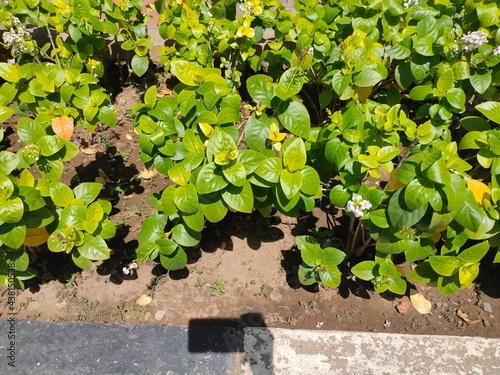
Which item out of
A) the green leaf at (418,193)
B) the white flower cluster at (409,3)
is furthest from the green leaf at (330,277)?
the white flower cluster at (409,3)

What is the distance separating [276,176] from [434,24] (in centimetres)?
149

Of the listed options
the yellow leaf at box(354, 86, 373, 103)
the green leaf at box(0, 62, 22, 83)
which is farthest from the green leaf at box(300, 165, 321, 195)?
the green leaf at box(0, 62, 22, 83)

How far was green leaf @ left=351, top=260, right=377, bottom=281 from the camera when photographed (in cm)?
225

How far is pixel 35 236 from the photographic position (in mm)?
2260

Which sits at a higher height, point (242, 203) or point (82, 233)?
point (242, 203)

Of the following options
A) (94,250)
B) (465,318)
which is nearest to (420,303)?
(465,318)

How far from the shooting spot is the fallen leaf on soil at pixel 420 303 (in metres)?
2.53

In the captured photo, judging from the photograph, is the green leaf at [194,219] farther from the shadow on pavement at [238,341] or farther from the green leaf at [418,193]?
the green leaf at [418,193]

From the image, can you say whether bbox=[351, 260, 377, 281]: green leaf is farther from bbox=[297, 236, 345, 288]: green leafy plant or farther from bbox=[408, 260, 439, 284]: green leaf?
bbox=[408, 260, 439, 284]: green leaf

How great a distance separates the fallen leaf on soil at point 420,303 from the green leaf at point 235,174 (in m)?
1.36

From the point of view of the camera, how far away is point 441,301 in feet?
8.48

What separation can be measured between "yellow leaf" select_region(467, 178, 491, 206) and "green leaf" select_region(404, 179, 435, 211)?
0.40 metres

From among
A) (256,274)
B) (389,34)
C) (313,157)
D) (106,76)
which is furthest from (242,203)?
(106,76)

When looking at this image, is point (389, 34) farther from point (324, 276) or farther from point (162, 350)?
point (162, 350)
